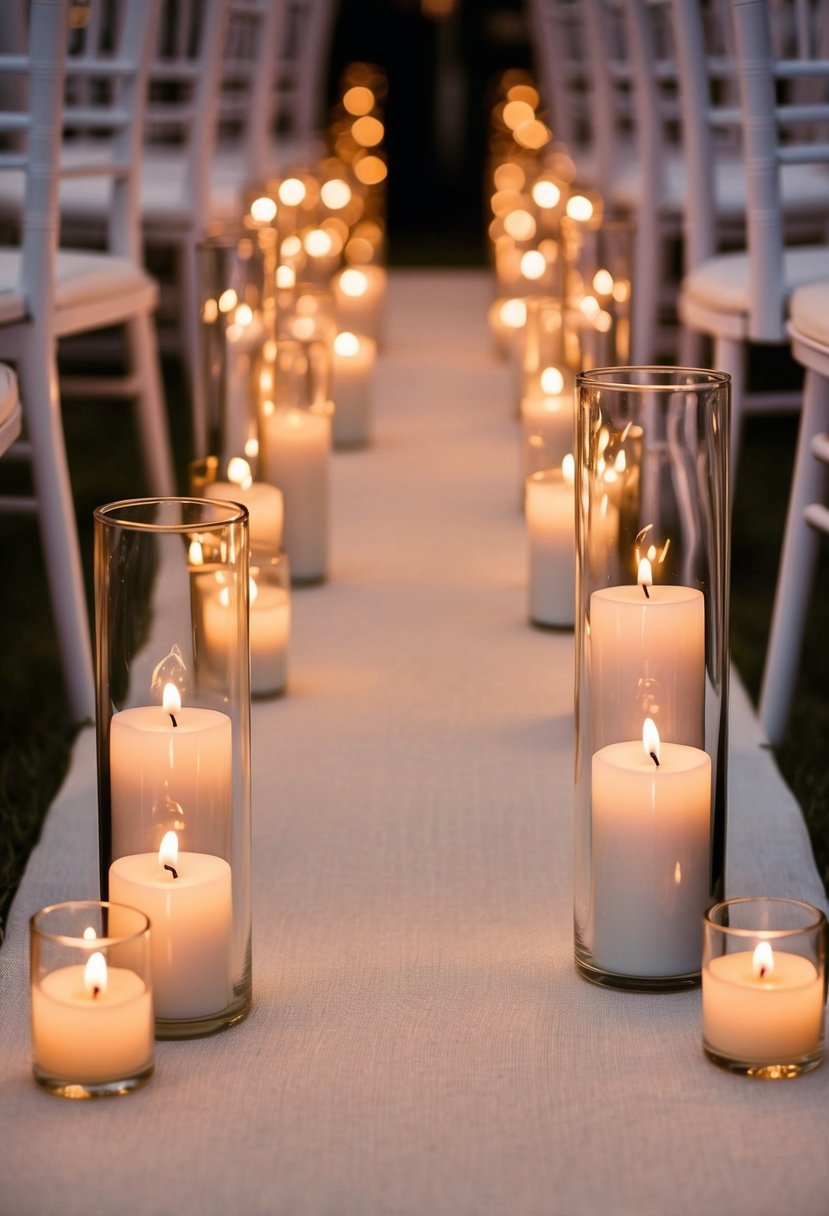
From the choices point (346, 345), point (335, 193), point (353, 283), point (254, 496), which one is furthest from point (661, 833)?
point (335, 193)

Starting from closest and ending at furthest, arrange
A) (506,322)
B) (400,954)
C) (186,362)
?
(400,954) < (186,362) < (506,322)

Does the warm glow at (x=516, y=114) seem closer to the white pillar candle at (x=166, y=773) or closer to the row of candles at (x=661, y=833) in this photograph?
the row of candles at (x=661, y=833)

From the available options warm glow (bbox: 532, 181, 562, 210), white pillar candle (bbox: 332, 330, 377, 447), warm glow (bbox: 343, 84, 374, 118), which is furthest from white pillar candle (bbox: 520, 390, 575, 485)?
warm glow (bbox: 343, 84, 374, 118)

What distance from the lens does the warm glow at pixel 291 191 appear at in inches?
118

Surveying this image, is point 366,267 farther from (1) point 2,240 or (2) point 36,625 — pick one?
(2) point 36,625

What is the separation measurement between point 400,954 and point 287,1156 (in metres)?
0.26

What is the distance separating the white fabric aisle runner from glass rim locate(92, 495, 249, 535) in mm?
296

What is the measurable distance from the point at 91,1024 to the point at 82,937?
6 centimetres

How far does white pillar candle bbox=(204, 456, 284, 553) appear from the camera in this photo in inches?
71.2

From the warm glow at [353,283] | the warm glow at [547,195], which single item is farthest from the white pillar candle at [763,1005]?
the warm glow at [353,283]

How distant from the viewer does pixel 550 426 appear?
2.03m

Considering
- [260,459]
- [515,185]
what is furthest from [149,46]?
[515,185]

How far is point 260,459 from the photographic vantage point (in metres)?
1.88

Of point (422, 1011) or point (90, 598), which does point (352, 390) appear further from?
point (422, 1011)
